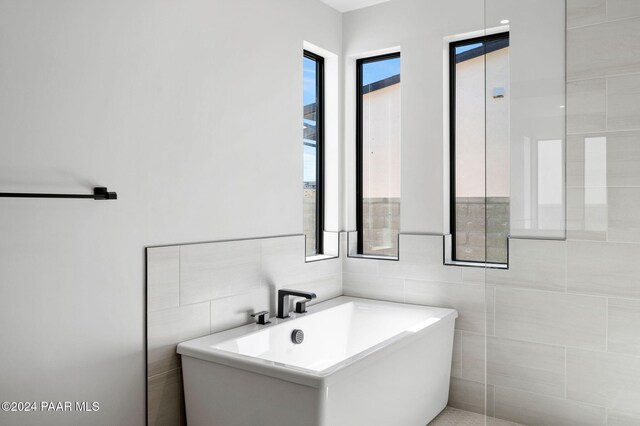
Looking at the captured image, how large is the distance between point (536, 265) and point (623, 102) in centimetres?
57

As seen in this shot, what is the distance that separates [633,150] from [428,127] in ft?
6.09

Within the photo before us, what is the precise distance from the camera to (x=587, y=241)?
1570mm

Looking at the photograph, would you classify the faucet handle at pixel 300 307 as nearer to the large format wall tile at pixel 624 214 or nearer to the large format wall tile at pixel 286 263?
the large format wall tile at pixel 286 263

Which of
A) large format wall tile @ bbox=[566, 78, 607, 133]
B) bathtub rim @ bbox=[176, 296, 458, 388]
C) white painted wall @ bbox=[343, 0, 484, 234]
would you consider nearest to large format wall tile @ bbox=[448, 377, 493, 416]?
bathtub rim @ bbox=[176, 296, 458, 388]

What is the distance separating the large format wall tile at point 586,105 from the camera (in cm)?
153

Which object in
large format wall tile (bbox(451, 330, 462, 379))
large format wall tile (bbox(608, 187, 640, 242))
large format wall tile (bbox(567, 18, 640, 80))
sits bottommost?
large format wall tile (bbox(451, 330, 462, 379))

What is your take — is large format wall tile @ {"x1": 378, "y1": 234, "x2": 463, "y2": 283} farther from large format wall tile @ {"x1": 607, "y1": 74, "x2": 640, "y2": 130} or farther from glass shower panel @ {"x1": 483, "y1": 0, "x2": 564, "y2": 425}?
large format wall tile @ {"x1": 607, "y1": 74, "x2": 640, "y2": 130}

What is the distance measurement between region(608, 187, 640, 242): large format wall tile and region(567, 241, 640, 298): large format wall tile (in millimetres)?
31

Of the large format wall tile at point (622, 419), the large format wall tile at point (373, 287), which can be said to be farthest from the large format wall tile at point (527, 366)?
the large format wall tile at point (373, 287)

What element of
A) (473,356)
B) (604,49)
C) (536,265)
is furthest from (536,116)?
(473,356)

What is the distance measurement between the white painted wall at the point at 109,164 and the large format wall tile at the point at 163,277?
0.16 feet

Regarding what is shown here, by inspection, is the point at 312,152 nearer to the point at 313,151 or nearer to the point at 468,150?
the point at 313,151

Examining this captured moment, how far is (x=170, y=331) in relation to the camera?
7.56 feet

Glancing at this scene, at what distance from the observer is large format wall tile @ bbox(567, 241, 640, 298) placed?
153 centimetres
